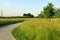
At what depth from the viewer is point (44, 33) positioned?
1100cm

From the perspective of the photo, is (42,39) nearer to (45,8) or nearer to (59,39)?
(59,39)

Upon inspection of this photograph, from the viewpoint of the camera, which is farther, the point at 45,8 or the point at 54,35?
the point at 45,8

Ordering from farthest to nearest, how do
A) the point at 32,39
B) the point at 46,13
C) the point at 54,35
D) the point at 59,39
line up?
the point at 46,13, the point at 32,39, the point at 54,35, the point at 59,39

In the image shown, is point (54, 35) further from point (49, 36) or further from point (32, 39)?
point (32, 39)

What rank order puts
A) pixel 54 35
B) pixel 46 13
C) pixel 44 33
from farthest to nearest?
1. pixel 46 13
2. pixel 44 33
3. pixel 54 35

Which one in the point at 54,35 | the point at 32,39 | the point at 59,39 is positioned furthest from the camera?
the point at 32,39

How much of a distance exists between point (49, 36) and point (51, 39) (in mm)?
347

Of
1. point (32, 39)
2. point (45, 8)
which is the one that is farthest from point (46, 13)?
point (32, 39)

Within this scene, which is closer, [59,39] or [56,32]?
[59,39]

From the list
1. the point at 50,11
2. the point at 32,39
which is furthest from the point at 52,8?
the point at 32,39

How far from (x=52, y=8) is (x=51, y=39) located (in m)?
88.5

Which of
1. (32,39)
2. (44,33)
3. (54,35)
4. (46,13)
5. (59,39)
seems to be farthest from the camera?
(46,13)

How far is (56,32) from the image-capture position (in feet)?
34.4

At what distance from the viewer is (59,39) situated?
31.2ft
